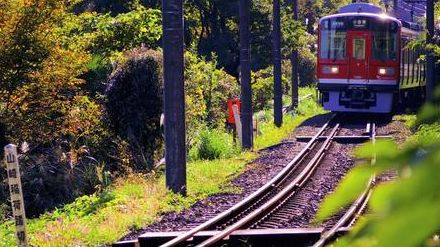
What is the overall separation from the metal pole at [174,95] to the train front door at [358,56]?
13.8 m

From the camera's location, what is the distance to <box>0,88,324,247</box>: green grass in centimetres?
853

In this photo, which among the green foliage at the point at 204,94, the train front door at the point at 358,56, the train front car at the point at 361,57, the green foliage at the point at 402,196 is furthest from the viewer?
the train front door at the point at 358,56

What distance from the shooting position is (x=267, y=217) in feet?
31.6

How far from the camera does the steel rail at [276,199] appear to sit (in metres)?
7.81

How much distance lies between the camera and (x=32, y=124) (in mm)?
15031

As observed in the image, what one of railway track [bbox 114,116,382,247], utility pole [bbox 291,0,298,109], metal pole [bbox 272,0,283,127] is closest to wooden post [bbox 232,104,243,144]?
railway track [bbox 114,116,382,247]

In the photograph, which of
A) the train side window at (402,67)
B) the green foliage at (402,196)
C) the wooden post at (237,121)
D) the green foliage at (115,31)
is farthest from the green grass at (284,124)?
the green foliage at (402,196)

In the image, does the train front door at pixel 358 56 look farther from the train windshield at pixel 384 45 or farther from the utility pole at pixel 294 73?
the utility pole at pixel 294 73

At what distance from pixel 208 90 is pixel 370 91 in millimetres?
5105

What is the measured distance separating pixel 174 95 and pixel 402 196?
10777mm

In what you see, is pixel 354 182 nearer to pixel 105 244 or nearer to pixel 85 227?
pixel 105 244

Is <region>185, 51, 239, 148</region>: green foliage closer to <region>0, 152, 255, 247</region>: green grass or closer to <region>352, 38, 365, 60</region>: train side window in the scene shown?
<region>352, 38, 365, 60</region>: train side window

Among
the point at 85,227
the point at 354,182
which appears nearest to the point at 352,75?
the point at 85,227

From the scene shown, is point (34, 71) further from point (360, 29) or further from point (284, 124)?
point (360, 29)
